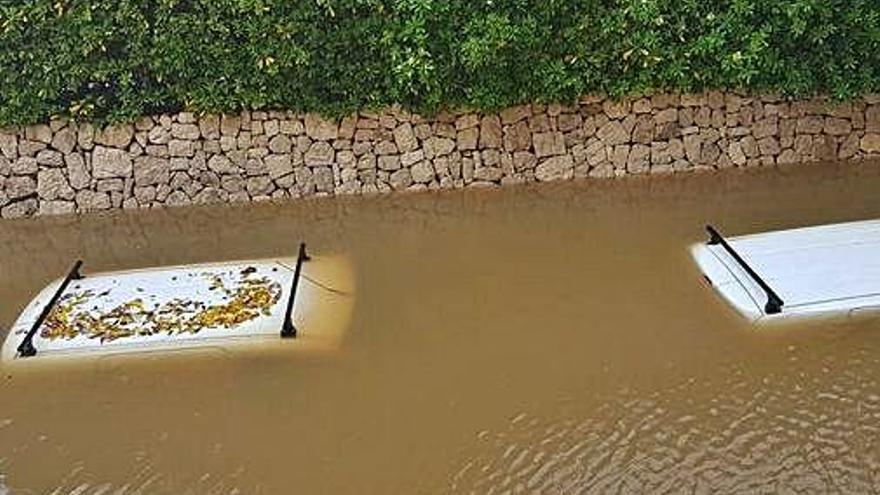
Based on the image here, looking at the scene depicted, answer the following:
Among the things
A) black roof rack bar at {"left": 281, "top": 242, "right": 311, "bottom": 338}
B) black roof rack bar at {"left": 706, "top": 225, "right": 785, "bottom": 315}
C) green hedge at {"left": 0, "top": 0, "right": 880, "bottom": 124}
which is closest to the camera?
black roof rack bar at {"left": 706, "top": 225, "right": 785, "bottom": 315}

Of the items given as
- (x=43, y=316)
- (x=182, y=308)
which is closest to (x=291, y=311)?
(x=182, y=308)

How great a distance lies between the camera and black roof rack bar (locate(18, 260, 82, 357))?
6191 millimetres

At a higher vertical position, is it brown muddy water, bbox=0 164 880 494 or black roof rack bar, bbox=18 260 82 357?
black roof rack bar, bbox=18 260 82 357

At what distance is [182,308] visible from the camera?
6652mm

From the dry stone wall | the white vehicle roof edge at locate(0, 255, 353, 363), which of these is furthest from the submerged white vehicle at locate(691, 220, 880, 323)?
the white vehicle roof edge at locate(0, 255, 353, 363)

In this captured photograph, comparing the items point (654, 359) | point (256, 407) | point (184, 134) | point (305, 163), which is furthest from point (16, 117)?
point (654, 359)

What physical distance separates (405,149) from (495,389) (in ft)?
13.3

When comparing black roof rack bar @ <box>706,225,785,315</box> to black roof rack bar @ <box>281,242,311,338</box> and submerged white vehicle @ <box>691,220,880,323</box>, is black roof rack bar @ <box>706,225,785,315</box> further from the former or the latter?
black roof rack bar @ <box>281,242,311,338</box>

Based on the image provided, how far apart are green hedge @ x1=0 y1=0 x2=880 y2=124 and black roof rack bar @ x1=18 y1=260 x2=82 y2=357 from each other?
86.2 inches

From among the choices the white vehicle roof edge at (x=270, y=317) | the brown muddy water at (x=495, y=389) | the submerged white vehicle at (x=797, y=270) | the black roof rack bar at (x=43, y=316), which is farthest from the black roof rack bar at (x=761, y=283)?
the black roof rack bar at (x=43, y=316)

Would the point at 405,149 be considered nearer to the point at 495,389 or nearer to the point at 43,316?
the point at 43,316

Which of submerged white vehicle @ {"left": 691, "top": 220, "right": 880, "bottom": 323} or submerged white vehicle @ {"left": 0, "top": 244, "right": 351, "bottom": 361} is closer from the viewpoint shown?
submerged white vehicle @ {"left": 691, "top": 220, "right": 880, "bottom": 323}

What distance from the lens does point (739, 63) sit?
8.40 m

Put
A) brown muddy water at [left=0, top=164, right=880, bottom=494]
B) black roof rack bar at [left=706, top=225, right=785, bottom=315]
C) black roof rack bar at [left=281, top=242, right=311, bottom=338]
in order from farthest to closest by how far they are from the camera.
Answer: black roof rack bar at [left=281, top=242, right=311, bottom=338] → black roof rack bar at [left=706, top=225, right=785, bottom=315] → brown muddy water at [left=0, top=164, right=880, bottom=494]
